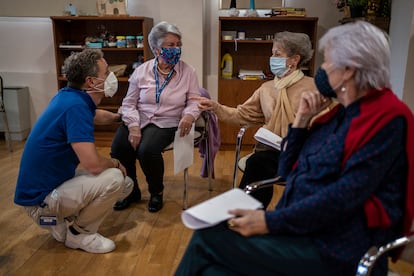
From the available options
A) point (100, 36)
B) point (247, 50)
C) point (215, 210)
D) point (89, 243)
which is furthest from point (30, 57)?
point (215, 210)

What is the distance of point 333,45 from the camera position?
47.7 inches

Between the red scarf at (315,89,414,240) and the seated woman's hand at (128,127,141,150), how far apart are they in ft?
5.46

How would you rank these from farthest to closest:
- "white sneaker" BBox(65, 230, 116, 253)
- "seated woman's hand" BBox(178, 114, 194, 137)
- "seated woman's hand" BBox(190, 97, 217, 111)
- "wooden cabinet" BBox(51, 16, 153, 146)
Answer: "wooden cabinet" BBox(51, 16, 153, 146), "seated woman's hand" BBox(178, 114, 194, 137), "seated woman's hand" BBox(190, 97, 217, 111), "white sneaker" BBox(65, 230, 116, 253)

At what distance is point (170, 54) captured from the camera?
102 inches

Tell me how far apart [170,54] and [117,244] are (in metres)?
1.26

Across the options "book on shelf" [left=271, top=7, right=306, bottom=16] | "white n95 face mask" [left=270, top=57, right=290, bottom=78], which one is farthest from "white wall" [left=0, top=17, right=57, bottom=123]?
"white n95 face mask" [left=270, top=57, right=290, bottom=78]

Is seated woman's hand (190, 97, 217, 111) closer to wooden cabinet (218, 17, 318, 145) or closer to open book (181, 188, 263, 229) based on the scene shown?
open book (181, 188, 263, 229)

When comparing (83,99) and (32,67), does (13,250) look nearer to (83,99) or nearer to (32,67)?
(83,99)

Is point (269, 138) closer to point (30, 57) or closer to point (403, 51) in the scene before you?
point (403, 51)

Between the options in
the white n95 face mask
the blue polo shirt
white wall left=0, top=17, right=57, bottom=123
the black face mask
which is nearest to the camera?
the black face mask

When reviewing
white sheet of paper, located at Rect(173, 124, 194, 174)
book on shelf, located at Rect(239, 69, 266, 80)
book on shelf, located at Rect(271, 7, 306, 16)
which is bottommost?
white sheet of paper, located at Rect(173, 124, 194, 174)

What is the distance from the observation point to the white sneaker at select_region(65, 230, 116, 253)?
2.12 m

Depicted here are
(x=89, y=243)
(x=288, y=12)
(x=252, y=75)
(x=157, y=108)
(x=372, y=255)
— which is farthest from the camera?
(x=252, y=75)

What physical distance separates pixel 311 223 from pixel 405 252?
1.17ft
